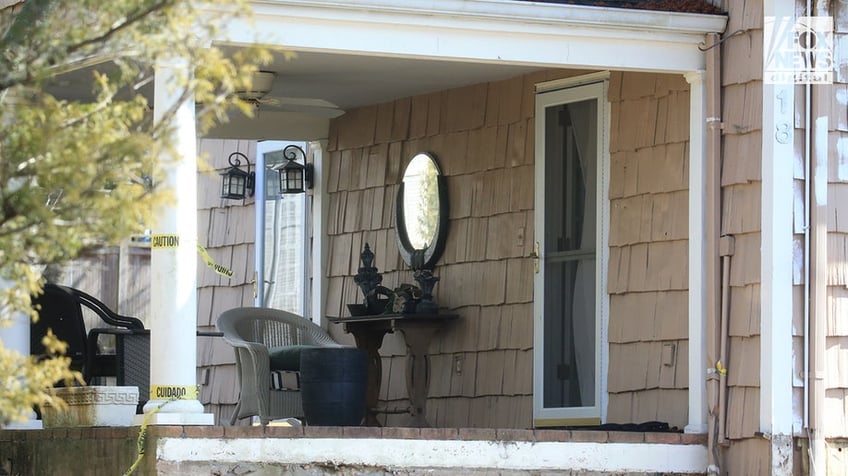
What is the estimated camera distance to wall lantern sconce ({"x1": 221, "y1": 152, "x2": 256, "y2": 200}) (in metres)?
11.1

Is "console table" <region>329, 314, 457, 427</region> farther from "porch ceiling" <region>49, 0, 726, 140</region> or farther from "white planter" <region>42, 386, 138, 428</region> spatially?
"white planter" <region>42, 386, 138, 428</region>

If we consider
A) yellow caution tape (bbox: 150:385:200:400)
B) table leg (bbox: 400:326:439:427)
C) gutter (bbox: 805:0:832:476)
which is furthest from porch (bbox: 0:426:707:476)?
table leg (bbox: 400:326:439:427)

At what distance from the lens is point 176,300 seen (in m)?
6.37

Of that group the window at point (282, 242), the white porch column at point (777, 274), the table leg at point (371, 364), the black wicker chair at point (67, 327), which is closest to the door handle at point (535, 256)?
the table leg at point (371, 364)

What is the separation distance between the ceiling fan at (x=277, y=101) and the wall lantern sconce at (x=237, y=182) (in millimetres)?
1575

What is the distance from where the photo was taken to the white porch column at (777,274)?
22.0 feet

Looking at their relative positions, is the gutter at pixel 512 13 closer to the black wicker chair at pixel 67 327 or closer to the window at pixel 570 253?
the window at pixel 570 253

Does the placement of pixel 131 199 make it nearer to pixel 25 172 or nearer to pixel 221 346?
pixel 25 172

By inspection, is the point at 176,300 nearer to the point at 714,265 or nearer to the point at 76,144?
the point at 714,265

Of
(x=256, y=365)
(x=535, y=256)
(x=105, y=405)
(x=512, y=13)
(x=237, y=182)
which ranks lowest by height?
(x=105, y=405)

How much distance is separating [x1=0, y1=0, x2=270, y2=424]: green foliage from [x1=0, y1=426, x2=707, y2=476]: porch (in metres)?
2.62

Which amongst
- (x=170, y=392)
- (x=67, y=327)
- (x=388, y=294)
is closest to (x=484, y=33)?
(x=170, y=392)

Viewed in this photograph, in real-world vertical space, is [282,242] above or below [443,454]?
above

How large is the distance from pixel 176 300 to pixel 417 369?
8.35 ft
